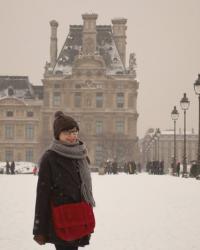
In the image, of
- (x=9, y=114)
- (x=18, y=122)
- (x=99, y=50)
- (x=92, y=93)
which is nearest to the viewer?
(x=92, y=93)

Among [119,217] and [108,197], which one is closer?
[119,217]

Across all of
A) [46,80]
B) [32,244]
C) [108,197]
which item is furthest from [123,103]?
[32,244]

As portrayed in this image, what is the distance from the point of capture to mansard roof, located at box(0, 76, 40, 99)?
82.1 metres

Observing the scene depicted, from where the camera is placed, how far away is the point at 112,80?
263 feet

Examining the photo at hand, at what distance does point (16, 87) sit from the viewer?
8250cm

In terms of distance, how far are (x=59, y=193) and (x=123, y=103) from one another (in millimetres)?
76339

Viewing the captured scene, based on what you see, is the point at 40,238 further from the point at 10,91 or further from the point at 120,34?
the point at 120,34

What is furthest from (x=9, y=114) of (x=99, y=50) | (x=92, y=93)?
(x=99, y=50)

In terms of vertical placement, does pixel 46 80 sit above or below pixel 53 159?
above

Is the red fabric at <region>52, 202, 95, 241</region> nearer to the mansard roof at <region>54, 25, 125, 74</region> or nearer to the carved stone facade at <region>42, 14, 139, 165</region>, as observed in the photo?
the carved stone facade at <region>42, 14, 139, 165</region>

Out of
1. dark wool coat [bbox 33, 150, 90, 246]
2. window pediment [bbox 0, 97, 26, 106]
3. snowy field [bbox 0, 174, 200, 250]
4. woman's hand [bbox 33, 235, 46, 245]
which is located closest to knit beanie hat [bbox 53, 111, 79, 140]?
dark wool coat [bbox 33, 150, 90, 246]

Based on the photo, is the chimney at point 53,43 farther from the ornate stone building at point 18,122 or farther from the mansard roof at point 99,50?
the ornate stone building at point 18,122

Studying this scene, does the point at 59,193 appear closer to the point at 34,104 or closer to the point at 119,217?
the point at 119,217

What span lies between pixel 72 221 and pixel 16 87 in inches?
3084
